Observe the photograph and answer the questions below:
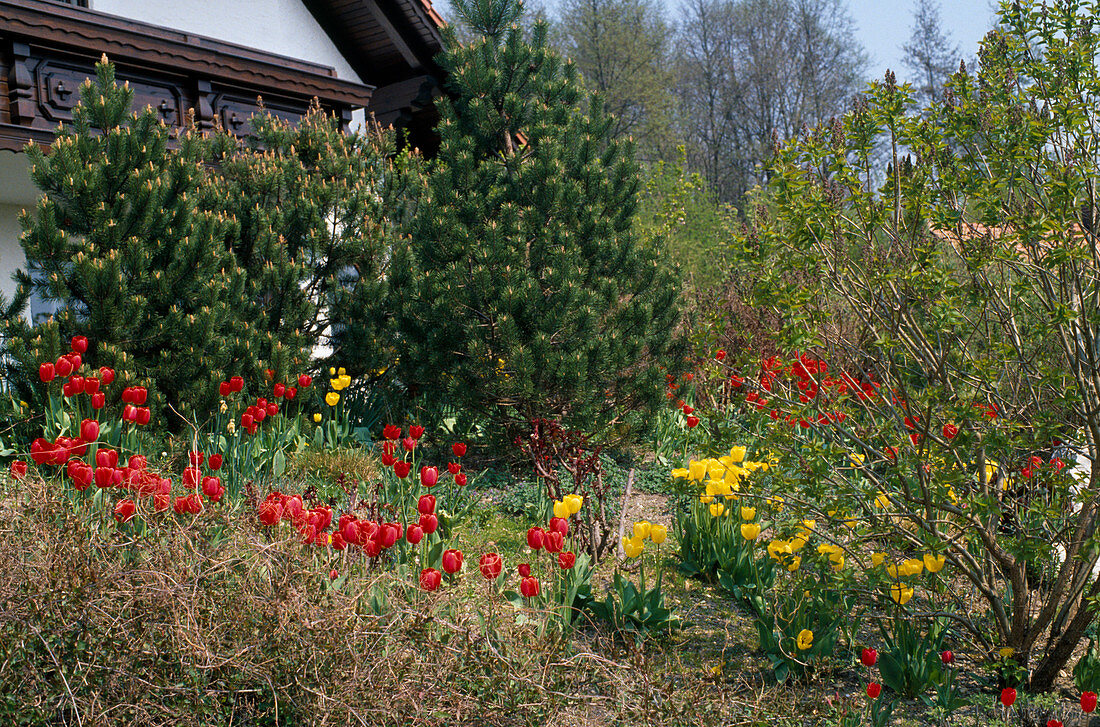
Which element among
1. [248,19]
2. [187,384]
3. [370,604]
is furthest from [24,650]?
[248,19]

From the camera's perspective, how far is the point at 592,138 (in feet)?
21.8

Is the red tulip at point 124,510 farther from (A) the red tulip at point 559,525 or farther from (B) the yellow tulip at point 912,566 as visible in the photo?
(B) the yellow tulip at point 912,566

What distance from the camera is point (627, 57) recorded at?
2886cm

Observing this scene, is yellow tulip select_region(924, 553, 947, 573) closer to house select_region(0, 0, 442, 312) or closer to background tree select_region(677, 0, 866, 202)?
house select_region(0, 0, 442, 312)

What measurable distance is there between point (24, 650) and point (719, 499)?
113 inches

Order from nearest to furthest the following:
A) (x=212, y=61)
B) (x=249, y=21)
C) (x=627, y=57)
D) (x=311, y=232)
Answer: (x=311, y=232)
(x=212, y=61)
(x=249, y=21)
(x=627, y=57)

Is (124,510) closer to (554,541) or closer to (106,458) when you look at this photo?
(106,458)

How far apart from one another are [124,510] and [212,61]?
305 inches

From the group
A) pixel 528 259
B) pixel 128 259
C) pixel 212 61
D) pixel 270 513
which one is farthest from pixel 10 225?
pixel 270 513

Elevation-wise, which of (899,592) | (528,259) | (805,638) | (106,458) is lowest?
(805,638)

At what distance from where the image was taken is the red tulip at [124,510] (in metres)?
3.25

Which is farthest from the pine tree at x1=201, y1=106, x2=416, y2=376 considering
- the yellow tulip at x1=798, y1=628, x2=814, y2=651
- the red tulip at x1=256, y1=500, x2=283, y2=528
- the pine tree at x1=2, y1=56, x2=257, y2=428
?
the yellow tulip at x1=798, y1=628, x2=814, y2=651

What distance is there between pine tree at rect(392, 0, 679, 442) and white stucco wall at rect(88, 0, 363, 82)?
18.6 ft

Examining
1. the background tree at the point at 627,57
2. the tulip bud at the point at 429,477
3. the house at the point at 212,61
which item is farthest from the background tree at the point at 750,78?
the tulip bud at the point at 429,477
